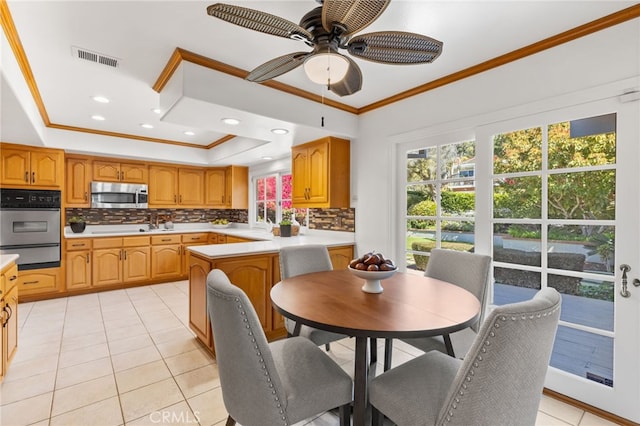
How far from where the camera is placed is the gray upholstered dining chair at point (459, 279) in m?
1.83

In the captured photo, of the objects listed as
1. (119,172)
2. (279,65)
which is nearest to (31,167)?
(119,172)

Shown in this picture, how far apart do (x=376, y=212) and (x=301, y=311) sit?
6.82 ft

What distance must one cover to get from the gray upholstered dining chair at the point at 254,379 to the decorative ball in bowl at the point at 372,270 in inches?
20.1

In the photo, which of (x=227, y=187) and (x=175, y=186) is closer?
(x=175, y=186)

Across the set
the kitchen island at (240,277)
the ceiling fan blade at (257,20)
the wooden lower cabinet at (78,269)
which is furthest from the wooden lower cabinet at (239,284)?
the wooden lower cabinet at (78,269)

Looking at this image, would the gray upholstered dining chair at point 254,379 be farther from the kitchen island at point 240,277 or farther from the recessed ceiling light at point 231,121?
the recessed ceiling light at point 231,121

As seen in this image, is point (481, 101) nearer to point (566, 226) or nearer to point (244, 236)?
point (566, 226)

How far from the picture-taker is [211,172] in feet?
19.0

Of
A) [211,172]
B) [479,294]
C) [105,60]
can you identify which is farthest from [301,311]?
[211,172]

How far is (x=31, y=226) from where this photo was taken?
154 inches

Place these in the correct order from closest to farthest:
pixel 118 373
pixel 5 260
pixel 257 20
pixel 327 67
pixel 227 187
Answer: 1. pixel 257 20
2. pixel 327 67
3. pixel 5 260
4. pixel 118 373
5. pixel 227 187

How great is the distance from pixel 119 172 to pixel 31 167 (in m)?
1.11

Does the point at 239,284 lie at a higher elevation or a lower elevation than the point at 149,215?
lower

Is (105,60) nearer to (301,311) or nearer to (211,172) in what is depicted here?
(301,311)
